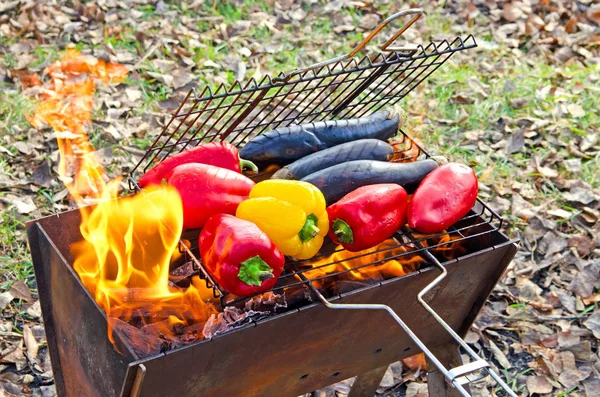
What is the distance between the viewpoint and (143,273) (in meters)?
2.48

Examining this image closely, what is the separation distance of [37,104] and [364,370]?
2941 mm

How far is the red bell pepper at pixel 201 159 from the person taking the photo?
2605 millimetres

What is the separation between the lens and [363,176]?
8.50 ft

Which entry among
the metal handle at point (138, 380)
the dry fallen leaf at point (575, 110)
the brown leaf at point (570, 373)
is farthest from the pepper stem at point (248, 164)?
the dry fallen leaf at point (575, 110)

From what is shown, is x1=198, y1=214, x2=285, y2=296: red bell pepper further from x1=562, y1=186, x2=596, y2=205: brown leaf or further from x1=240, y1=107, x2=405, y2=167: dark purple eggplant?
x1=562, y1=186, x2=596, y2=205: brown leaf

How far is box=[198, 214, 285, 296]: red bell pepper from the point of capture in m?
2.16

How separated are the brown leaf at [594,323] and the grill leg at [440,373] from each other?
3.60 feet

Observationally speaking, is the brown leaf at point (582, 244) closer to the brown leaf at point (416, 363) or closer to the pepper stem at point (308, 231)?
the brown leaf at point (416, 363)

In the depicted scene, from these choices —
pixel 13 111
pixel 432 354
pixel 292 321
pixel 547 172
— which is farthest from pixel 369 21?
pixel 432 354

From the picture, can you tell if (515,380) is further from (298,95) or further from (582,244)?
(298,95)

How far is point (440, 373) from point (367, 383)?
1.18 ft

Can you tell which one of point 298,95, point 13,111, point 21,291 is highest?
point 298,95

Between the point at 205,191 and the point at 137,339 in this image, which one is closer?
the point at 137,339

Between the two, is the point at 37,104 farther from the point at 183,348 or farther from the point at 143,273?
the point at 183,348
